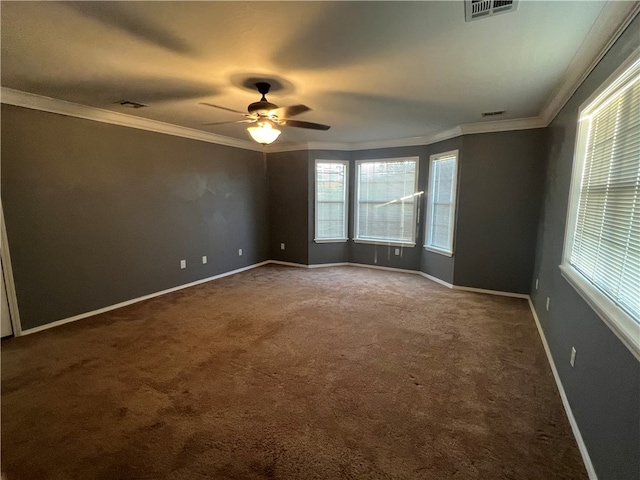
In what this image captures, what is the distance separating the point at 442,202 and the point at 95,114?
497cm

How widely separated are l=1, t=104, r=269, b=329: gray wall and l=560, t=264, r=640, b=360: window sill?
186 inches

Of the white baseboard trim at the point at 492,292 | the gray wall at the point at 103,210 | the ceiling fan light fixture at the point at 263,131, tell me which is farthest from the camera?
the white baseboard trim at the point at 492,292

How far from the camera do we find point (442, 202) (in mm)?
4980

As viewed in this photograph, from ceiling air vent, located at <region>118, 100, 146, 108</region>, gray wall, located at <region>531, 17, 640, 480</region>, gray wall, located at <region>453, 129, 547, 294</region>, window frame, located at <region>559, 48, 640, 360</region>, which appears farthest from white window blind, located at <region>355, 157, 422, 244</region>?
ceiling air vent, located at <region>118, 100, 146, 108</region>

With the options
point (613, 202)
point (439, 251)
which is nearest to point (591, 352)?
point (613, 202)

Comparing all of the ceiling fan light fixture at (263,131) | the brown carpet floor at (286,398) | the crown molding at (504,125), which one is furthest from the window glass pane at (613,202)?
the ceiling fan light fixture at (263,131)

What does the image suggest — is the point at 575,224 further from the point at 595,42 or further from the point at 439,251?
the point at 439,251

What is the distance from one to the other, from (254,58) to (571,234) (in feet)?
9.60

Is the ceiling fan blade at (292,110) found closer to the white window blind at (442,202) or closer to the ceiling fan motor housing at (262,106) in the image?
the ceiling fan motor housing at (262,106)

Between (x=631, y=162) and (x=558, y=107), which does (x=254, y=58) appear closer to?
(x=631, y=162)

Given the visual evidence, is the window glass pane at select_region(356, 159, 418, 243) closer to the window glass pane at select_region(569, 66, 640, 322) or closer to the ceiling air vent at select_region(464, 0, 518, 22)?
the window glass pane at select_region(569, 66, 640, 322)

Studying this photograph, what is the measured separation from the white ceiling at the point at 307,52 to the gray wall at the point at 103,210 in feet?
1.76

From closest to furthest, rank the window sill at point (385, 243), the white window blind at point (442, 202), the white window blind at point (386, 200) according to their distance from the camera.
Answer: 1. the white window blind at point (442, 202)
2. the white window blind at point (386, 200)
3. the window sill at point (385, 243)

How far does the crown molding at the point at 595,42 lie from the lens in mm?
1555
